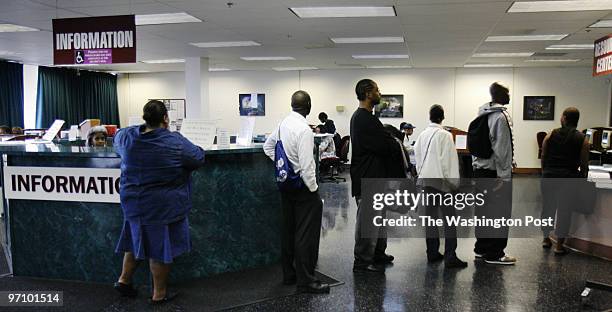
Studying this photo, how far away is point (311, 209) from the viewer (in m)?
3.46

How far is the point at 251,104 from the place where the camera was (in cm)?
1399

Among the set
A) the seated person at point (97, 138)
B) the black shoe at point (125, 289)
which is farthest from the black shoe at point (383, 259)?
the seated person at point (97, 138)

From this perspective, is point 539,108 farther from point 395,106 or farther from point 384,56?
point 384,56

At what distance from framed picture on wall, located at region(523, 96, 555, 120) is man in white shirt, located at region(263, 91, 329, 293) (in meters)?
10.7

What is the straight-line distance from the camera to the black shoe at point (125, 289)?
337 centimetres

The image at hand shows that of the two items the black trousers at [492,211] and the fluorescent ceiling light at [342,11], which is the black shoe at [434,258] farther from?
the fluorescent ceiling light at [342,11]

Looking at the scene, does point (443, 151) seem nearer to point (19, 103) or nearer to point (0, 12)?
point (0, 12)

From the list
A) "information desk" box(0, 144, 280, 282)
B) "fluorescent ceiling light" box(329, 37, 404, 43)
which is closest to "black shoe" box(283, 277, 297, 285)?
Answer: "information desk" box(0, 144, 280, 282)

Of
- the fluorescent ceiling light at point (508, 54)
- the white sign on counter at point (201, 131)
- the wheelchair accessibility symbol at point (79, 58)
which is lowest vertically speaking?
the white sign on counter at point (201, 131)

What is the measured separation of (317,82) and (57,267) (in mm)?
10559

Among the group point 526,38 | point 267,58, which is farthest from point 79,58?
point 526,38

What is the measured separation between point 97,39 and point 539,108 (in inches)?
437

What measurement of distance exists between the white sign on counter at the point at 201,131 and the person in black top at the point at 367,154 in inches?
45.2

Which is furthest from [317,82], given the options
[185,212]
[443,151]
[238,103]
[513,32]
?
[185,212]
